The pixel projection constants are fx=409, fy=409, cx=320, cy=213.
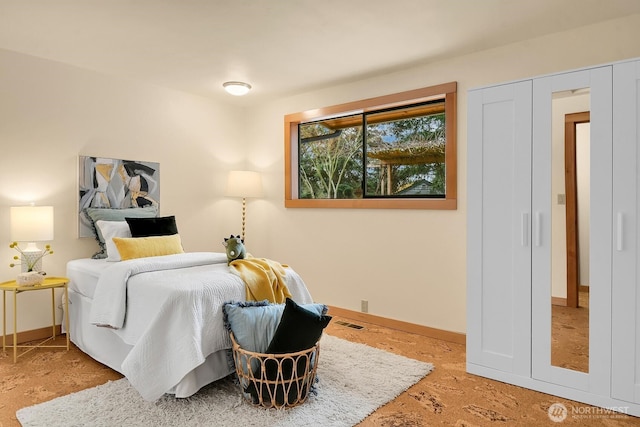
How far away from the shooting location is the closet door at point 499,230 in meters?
2.62

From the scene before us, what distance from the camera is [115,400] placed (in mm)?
2414

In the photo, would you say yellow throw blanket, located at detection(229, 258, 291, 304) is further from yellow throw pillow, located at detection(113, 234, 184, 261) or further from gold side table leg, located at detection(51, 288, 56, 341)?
gold side table leg, located at detection(51, 288, 56, 341)

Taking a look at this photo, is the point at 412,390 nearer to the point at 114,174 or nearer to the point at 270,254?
the point at 270,254

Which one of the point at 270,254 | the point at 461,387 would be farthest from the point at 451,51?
the point at 270,254

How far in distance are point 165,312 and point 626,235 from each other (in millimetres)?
2661

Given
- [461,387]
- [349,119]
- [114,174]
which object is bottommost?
[461,387]

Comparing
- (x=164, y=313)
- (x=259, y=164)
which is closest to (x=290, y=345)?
A: (x=164, y=313)

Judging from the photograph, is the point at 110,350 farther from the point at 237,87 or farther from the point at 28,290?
the point at 237,87

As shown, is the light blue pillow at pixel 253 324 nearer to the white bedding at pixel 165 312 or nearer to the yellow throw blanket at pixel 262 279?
the white bedding at pixel 165 312

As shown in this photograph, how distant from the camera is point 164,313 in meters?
2.38

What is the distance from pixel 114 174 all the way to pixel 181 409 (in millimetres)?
2573

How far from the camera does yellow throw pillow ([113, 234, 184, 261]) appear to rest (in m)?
3.31

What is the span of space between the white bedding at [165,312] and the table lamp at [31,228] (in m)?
0.68

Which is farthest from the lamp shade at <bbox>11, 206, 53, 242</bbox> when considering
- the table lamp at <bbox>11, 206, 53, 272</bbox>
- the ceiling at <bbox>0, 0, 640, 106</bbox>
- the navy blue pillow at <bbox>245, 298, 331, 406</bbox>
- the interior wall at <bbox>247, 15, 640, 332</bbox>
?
the interior wall at <bbox>247, 15, 640, 332</bbox>
